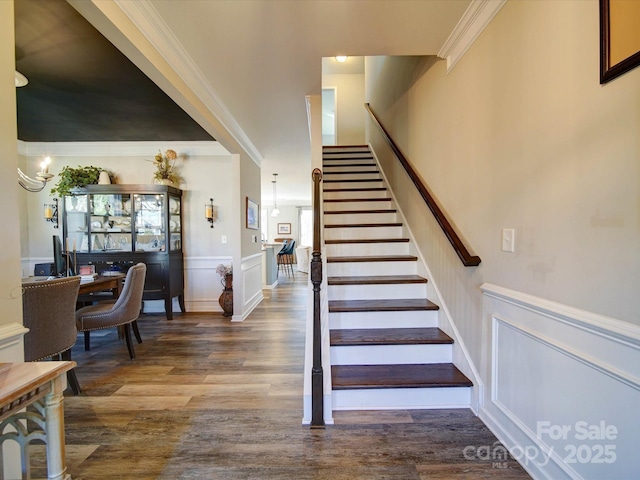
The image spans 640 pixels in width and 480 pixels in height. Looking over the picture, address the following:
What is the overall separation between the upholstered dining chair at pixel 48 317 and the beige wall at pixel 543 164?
2.74 m

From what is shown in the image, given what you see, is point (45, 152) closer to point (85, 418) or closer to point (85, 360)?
point (85, 360)

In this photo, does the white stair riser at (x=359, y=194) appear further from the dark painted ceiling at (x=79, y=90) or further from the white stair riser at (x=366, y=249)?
the dark painted ceiling at (x=79, y=90)

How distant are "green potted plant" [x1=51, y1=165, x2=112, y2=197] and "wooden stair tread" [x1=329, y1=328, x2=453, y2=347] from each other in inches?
158

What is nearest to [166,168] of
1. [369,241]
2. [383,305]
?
[369,241]

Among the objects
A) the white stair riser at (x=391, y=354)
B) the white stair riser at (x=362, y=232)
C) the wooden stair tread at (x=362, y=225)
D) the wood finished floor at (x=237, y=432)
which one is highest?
the wooden stair tread at (x=362, y=225)

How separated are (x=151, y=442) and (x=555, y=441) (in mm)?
2035

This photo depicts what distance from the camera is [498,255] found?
1526mm

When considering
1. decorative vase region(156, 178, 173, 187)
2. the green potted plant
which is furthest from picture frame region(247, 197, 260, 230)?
the green potted plant

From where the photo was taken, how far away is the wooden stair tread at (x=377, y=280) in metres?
2.36

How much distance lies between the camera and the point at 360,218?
332 centimetres

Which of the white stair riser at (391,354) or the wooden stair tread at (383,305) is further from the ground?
the wooden stair tread at (383,305)

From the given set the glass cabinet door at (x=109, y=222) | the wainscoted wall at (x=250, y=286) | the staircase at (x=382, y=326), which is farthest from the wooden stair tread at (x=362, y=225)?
the glass cabinet door at (x=109, y=222)

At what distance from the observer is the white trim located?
0.89m

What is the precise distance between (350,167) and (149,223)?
3.10 m
